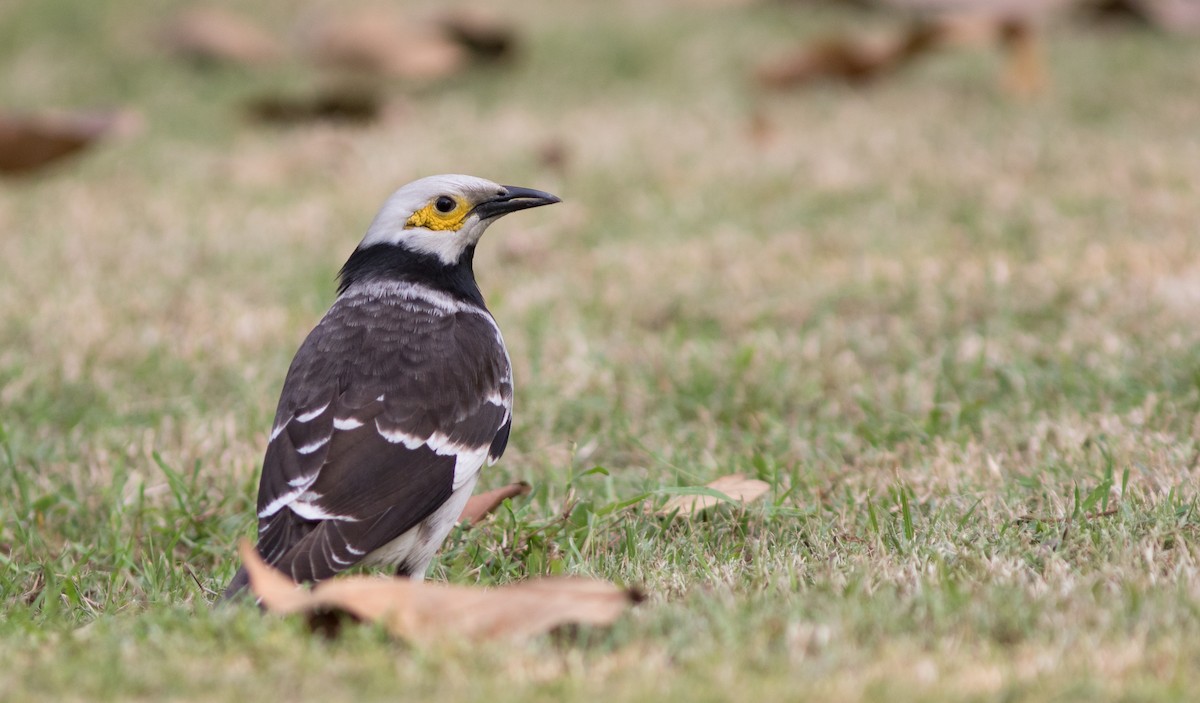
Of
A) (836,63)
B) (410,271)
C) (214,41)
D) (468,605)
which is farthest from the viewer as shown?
(214,41)

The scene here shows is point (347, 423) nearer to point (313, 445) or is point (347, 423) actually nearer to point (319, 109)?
point (313, 445)

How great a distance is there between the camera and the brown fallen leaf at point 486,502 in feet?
12.9

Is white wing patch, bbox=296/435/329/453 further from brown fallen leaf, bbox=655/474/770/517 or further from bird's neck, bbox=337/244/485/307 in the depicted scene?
brown fallen leaf, bbox=655/474/770/517

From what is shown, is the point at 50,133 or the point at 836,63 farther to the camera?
the point at 836,63

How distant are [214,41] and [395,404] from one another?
7.90 meters

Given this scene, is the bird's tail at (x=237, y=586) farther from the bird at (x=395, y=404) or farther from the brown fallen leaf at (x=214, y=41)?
the brown fallen leaf at (x=214, y=41)

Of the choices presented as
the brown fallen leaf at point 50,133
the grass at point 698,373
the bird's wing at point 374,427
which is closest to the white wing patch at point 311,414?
the bird's wing at point 374,427

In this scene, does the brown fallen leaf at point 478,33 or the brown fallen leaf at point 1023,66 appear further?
the brown fallen leaf at point 478,33

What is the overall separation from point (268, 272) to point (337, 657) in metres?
4.17

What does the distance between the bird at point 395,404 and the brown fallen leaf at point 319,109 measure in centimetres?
534

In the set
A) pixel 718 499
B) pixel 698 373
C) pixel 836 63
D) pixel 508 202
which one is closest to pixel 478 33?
pixel 836 63

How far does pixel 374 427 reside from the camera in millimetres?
3516

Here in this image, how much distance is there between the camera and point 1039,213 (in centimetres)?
686

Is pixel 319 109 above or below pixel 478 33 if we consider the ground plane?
below
